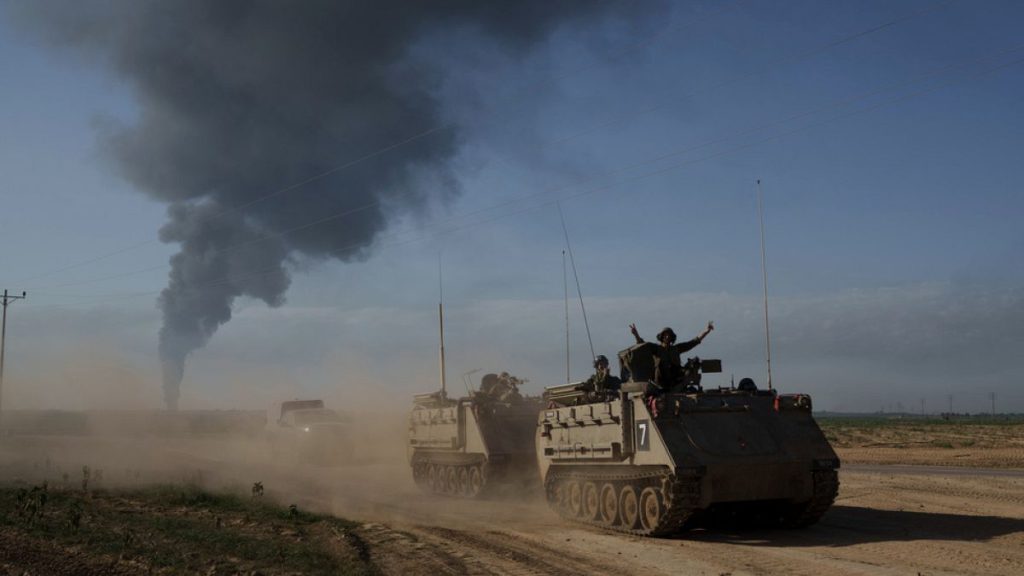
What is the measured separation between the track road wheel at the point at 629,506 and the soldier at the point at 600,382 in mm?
2193

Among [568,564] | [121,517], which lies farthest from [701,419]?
[121,517]

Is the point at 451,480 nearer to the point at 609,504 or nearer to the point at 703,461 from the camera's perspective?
the point at 609,504

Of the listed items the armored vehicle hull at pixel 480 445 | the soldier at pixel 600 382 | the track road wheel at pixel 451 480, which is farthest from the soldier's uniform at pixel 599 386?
the track road wheel at pixel 451 480

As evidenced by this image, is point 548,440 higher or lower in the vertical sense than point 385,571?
higher

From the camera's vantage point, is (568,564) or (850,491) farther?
(850,491)

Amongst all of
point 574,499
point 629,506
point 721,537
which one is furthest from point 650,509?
point 574,499

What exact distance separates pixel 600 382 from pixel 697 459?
13.7 ft

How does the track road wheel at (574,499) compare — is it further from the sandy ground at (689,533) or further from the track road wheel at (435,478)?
the track road wheel at (435,478)

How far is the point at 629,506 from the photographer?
15.3 m

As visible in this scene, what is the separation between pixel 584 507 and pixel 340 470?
52.9ft

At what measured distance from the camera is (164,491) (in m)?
20.7

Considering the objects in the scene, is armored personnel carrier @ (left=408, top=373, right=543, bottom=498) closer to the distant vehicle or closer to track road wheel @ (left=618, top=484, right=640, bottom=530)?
track road wheel @ (left=618, top=484, right=640, bottom=530)

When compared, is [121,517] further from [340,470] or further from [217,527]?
[340,470]

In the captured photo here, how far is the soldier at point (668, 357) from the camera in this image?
56.0 feet
